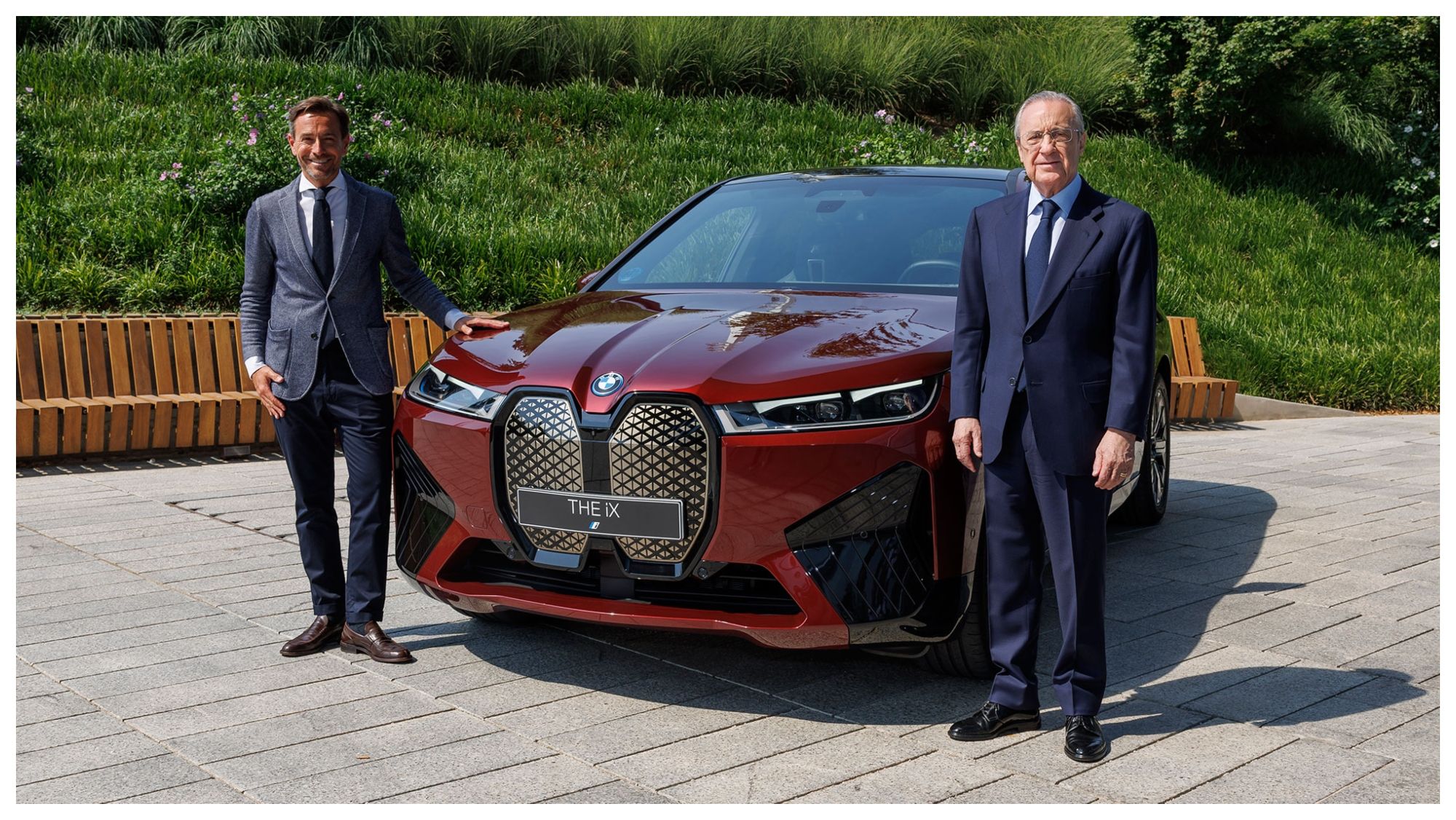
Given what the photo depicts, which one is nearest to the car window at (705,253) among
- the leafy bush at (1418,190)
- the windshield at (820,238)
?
the windshield at (820,238)

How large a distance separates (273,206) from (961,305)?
214 centimetres

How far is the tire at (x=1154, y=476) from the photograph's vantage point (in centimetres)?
633

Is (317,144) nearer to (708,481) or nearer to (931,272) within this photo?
(708,481)

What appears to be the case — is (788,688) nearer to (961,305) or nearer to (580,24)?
(961,305)

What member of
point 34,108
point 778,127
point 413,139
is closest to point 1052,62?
point 778,127

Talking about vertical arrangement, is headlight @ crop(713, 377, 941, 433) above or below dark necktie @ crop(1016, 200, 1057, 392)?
below

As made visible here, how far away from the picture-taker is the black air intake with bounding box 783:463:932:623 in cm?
363

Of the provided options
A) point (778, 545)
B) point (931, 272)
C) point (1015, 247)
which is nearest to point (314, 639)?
point (778, 545)

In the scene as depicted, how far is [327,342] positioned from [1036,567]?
2.19m

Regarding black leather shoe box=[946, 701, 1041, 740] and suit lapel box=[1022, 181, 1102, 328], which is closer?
suit lapel box=[1022, 181, 1102, 328]

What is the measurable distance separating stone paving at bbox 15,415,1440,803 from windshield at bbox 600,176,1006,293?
129cm

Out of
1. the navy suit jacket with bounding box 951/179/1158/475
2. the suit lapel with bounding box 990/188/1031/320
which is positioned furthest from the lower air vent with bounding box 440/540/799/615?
the suit lapel with bounding box 990/188/1031/320

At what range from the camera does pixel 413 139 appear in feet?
44.0

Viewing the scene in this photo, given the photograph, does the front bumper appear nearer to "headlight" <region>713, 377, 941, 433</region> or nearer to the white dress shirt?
"headlight" <region>713, 377, 941, 433</region>
